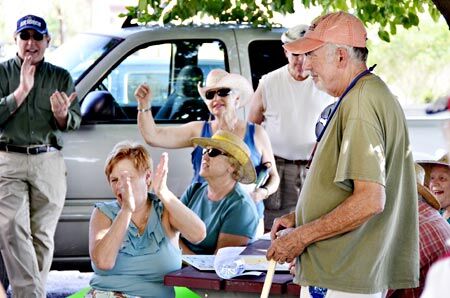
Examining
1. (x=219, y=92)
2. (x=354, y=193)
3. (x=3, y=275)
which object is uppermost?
(x=354, y=193)

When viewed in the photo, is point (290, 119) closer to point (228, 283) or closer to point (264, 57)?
point (264, 57)

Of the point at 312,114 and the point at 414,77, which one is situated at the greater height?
the point at 312,114

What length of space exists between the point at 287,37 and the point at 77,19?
22.4 meters

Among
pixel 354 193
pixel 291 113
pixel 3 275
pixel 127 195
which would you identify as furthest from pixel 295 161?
pixel 354 193

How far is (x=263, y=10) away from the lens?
29.2 ft

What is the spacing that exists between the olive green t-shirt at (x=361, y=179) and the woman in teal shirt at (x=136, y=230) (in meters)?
1.27

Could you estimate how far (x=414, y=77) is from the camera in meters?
20.6

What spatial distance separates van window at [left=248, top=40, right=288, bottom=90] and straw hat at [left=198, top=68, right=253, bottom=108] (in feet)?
3.26

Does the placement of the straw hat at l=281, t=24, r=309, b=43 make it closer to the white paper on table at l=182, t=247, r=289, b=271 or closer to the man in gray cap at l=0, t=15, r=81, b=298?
the man in gray cap at l=0, t=15, r=81, b=298

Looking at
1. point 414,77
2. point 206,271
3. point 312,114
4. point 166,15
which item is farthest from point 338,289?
point 414,77

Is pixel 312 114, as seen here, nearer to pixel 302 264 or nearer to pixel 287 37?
pixel 287 37

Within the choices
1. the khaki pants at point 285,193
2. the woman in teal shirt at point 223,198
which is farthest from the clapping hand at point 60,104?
the khaki pants at point 285,193

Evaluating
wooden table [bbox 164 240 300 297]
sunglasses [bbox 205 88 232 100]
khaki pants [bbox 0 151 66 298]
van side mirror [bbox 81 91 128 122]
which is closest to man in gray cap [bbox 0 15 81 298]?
khaki pants [bbox 0 151 66 298]

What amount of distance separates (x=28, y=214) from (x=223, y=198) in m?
1.80
